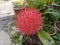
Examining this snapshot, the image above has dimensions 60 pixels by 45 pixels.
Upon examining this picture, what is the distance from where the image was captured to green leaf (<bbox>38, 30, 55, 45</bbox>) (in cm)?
215

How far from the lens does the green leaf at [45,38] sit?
215 cm

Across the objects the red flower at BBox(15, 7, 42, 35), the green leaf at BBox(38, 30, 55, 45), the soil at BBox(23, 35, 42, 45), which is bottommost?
the soil at BBox(23, 35, 42, 45)

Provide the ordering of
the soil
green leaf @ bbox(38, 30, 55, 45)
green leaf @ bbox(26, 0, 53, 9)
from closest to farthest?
green leaf @ bbox(38, 30, 55, 45), the soil, green leaf @ bbox(26, 0, 53, 9)

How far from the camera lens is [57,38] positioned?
247 cm

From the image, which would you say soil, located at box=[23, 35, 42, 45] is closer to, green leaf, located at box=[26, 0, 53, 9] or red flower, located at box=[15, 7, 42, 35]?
red flower, located at box=[15, 7, 42, 35]

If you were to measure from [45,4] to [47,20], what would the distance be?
48 centimetres

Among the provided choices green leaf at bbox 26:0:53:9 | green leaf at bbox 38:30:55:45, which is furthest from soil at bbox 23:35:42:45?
green leaf at bbox 26:0:53:9

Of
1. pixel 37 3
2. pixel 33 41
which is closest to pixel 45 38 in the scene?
pixel 33 41

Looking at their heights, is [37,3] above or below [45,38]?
above

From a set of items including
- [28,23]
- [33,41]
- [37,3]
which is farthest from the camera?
[37,3]

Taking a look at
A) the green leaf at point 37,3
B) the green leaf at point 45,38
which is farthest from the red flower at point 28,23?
the green leaf at point 37,3

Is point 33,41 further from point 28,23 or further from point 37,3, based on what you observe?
point 37,3

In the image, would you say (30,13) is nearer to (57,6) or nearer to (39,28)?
(39,28)

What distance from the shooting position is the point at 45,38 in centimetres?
225
